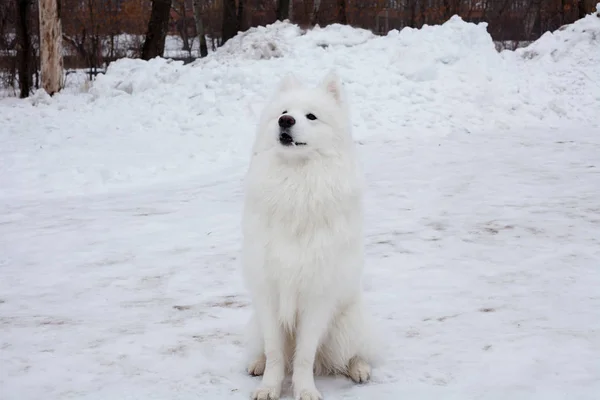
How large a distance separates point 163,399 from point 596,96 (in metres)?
12.0

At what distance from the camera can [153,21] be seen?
16.5 meters

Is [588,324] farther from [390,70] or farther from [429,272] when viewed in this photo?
[390,70]

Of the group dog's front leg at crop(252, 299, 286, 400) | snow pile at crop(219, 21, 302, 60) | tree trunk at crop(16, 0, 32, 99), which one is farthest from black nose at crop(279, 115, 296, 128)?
tree trunk at crop(16, 0, 32, 99)

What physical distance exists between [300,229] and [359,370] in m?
0.85

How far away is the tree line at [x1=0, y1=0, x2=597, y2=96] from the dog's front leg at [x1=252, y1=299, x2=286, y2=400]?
1446 cm

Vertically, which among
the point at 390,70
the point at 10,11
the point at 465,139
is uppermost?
the point at 10,11

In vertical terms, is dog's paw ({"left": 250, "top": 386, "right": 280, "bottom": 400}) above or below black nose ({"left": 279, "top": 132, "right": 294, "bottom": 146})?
below

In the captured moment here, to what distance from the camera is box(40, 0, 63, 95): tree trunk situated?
50.1 ft

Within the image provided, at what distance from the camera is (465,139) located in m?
10.7

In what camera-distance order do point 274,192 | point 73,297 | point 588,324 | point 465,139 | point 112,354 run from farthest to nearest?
point 465,139 → point 73,297 → point 588,324 → point 112,354 → point 274,192

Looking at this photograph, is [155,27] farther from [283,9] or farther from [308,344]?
[308,344]

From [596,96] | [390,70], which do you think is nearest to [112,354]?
[390,70]

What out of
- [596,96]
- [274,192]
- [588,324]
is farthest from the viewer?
[596,96]

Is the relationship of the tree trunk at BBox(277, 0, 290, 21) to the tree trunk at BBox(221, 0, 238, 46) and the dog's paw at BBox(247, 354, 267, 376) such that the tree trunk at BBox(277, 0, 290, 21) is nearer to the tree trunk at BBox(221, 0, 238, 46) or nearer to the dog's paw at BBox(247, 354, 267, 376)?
the tree trunk at BBox(221, 0, 238, 46)
